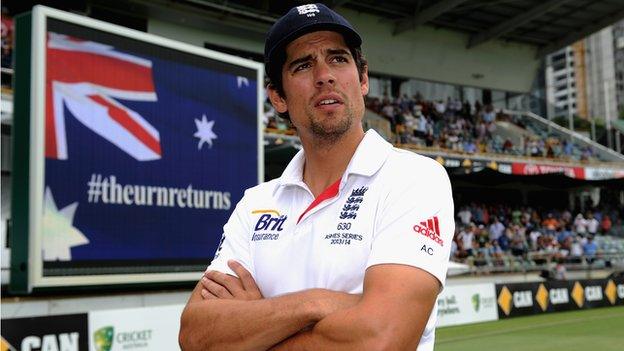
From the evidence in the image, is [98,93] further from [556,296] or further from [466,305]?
[556,296]

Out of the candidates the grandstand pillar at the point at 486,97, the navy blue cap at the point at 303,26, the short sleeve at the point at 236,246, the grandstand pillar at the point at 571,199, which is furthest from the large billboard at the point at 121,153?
the grandstand pillar at the point at 486,97

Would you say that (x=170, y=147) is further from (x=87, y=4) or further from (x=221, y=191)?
(x=87, y=4)

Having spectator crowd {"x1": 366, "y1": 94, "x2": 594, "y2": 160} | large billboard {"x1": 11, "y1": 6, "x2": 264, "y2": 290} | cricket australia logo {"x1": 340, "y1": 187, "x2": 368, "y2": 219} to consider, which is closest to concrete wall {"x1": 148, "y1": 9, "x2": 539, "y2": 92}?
spectator crowd {"x1": 366, "y1": 94, "x2": 594, "y2": 160}

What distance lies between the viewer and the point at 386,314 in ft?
7.41

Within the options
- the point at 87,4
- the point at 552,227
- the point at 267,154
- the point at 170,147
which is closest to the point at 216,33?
the point at 87,4

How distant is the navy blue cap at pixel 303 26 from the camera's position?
2.62m

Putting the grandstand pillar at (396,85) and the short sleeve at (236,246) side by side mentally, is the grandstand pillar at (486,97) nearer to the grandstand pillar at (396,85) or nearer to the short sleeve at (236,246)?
the grandstand pillar at (396,85)

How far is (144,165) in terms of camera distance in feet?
37.0

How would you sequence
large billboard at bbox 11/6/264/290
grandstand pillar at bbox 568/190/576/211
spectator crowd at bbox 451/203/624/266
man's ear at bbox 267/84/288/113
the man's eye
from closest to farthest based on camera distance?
the man's eye, man's ear at bbox 267/84/288/113, large billboard at bbox 11/6/264/290, spectator crowd at bbox 451/203/624/266, grandstand pillar at bbox 568/190/576/211

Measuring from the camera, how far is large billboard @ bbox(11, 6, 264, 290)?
1025 cm

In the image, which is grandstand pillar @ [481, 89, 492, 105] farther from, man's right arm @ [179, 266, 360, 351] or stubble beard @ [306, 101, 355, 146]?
man's right arm @ [179, 266, 360, 351]

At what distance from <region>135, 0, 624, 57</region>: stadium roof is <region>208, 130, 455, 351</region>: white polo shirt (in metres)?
26.3

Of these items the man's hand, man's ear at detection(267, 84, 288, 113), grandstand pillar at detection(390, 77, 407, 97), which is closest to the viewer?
the man's hand

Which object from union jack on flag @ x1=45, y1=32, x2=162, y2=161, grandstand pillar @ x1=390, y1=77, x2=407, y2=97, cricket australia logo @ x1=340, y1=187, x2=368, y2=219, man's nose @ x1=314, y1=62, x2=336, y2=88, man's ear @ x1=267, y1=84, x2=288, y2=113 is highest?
grandstand pillar @ x1=390, y1=77, x2=407, y2=97
